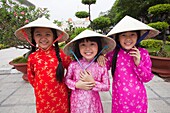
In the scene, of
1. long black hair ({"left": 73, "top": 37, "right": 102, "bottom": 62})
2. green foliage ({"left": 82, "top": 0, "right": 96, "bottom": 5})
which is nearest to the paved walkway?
long black hair ({"left": 73, "top": 37, "right": 102, "bottom": 62})

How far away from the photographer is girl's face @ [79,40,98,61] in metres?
1.23

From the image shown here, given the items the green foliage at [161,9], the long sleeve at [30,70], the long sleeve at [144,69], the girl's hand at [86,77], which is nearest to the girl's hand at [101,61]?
the girl's hand at [86,77]

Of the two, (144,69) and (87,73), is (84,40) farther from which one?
(144,69)

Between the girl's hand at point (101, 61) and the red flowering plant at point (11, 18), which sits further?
the red flowering plant at point (11, 18)

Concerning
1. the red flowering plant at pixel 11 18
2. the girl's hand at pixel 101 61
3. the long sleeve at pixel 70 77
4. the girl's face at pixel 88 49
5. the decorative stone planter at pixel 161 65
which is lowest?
the decorative stone planter at pixel 161 65

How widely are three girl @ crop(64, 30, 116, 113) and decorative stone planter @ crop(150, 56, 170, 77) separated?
98.9 inches

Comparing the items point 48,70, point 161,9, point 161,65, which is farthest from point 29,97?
point 161,9

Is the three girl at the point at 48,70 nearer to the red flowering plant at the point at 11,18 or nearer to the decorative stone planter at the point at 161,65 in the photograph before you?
the red flowering plant at the point at 11,18

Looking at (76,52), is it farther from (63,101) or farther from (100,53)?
(63,101)

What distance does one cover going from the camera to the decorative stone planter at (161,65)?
11.0 feet

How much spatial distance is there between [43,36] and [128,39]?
2.42ft

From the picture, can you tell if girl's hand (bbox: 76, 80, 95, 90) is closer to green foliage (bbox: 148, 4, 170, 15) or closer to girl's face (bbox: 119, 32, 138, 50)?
girl's face (bbox: 119, 32, 138, 50)

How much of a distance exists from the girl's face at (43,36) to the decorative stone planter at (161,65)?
284 centimetres

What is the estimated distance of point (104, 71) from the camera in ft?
4.14
